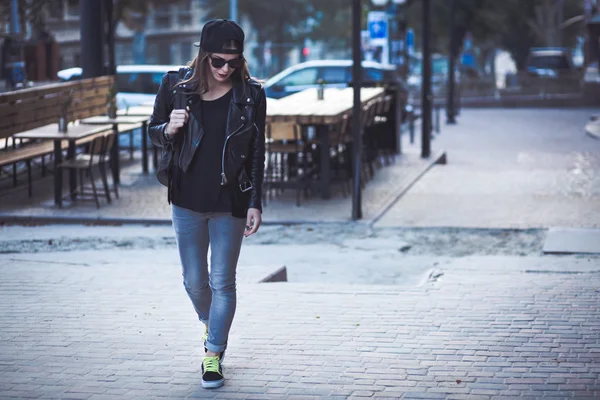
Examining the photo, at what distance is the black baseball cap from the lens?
5617mm

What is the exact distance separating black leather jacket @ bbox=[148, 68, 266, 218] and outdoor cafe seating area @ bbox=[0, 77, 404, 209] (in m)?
8.11

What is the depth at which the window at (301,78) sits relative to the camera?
85.4 feet

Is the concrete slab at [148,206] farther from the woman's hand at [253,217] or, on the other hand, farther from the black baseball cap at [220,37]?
the black baseball cap at [220,37]

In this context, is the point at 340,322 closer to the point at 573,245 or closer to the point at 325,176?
the point at 573,245

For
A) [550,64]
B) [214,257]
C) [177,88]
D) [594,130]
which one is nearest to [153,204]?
[214,257]

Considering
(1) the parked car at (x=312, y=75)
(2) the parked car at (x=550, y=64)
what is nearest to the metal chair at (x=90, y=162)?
(1) the parked car at (x=312, y=75)

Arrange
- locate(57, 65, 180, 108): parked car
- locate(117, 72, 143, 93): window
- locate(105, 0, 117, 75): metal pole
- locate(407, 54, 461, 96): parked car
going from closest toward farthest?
locate(105, 0, 117, 75): metal pole, locate(57, 65, 180, 108): parked car, locate(117, 72, 143, 93): window, locate(407, 54, 461, 96): parked car

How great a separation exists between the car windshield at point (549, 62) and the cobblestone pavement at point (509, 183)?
18.9 metres

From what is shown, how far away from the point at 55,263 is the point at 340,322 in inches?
130

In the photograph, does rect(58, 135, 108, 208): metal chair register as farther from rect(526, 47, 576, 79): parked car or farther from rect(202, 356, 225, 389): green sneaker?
rect(526, 47, 576, 79): parked car

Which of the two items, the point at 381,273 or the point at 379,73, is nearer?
the point at 381,273

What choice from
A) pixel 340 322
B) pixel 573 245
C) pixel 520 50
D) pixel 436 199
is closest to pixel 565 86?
pixel 520 50

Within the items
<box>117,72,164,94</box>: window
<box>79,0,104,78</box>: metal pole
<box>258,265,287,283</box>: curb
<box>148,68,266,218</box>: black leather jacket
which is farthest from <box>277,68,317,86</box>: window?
<box>148,68,266,218</box>: black leather jacket

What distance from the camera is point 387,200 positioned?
14.9 m
